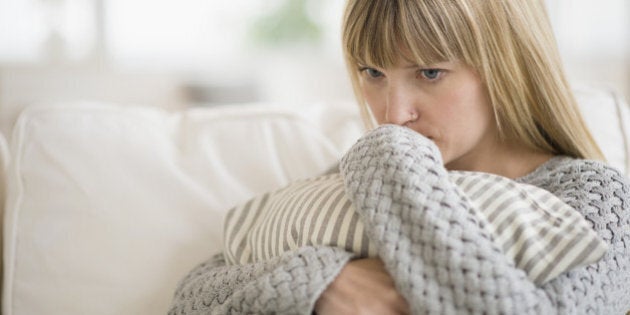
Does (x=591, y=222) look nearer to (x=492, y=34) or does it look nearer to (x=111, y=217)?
(x=492, y=34)

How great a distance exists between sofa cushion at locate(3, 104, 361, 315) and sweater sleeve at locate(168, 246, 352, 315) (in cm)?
24

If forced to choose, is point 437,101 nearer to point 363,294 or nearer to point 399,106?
point 399,106

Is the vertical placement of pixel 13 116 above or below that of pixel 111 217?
below

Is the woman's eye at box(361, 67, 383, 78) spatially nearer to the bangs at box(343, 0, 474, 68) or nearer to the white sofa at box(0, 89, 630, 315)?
Answer: the bangs at box(343, 0, 474, 68)

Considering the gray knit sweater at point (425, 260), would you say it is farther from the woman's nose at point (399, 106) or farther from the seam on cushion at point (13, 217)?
the seam on cushion at point (13, 217)

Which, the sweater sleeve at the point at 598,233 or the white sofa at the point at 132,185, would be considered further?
the white sofa at the point at 132,185

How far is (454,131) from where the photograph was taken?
0.95 meters

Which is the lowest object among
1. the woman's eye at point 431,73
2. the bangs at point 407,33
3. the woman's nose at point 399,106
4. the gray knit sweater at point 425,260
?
the gray knit sweater at point 425,260

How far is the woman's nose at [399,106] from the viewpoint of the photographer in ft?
2.99

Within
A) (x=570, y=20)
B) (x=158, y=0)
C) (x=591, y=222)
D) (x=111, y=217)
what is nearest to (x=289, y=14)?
(x=158, y=0)

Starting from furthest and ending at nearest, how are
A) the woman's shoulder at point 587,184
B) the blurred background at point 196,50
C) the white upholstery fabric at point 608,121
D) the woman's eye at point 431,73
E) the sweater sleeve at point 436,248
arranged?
the blurred background at point 196,50 → the white upholstery fabric at point 608,121 → the woman's eye at point 431,73 → the woman's shoulder at point 587,184 → the sweater sleeve at point 436,248

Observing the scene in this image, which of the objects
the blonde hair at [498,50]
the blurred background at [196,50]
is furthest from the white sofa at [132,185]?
the blurred background at [196,50]

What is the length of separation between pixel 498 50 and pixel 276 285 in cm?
48

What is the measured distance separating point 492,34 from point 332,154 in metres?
0.38
